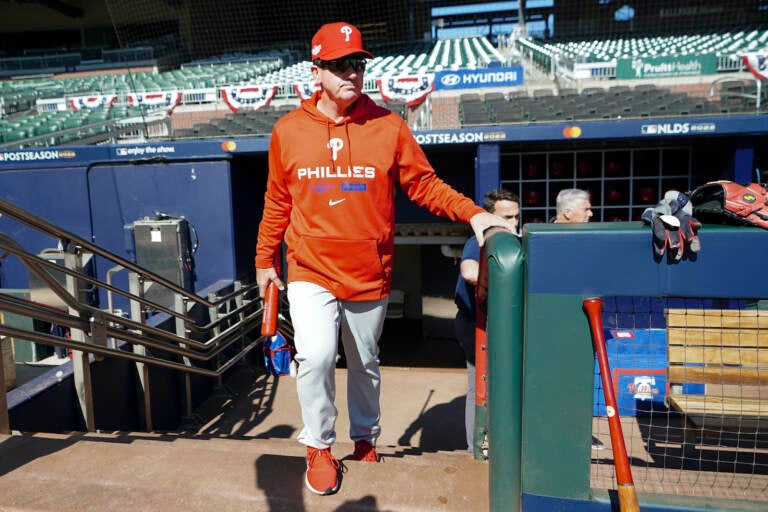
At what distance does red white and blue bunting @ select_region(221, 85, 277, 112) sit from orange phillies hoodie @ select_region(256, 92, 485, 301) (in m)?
7.55

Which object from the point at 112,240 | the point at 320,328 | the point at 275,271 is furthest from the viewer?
the point at 112,240

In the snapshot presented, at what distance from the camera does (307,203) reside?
2100 mm

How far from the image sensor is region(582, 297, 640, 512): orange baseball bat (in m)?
1.34

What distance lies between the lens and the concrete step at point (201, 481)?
5.85 ft

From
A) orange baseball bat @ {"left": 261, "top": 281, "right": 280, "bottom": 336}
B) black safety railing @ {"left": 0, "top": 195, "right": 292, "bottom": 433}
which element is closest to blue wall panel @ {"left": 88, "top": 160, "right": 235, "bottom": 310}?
black safety railing @ {"left": 0, "top": 195, "right": 292, "bottom": 433}

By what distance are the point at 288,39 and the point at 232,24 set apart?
2114mm

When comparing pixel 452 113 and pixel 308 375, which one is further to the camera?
pixel 452 113

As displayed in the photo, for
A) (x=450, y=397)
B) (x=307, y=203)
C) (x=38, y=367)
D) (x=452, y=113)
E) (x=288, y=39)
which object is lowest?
(x=450, y=397)

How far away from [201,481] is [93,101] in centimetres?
1249

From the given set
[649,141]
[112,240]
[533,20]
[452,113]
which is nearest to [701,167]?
[649,141]

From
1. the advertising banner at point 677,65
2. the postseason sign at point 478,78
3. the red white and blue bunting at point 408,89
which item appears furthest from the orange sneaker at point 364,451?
the advertising banner at point 677,65

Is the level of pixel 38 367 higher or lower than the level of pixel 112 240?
lower

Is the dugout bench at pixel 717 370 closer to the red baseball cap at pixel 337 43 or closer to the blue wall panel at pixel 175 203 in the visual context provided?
the red baseball cap at pixel 337 43

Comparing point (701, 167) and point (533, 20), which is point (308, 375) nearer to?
point (701, 167)
